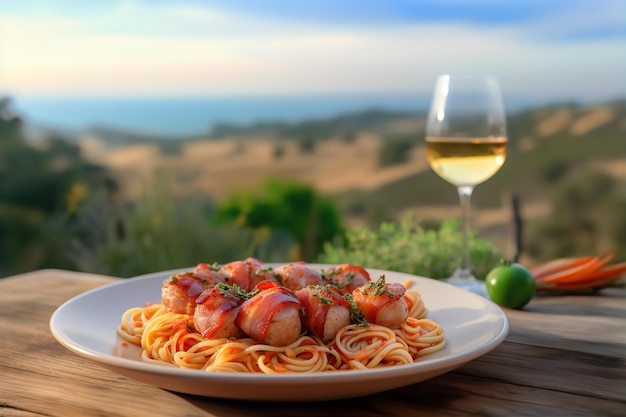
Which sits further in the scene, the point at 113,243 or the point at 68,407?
the point at 113,243

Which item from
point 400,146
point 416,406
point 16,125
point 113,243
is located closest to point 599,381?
point 416,406

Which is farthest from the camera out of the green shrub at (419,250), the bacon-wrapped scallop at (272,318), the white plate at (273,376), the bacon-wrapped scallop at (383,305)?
the green shrub at (419,250)

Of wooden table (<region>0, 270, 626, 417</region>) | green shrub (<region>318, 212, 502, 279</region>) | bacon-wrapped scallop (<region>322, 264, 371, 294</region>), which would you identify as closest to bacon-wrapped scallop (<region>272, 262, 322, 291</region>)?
bacon-wrapped scallop (<region>322, 264, 371, 294</region>)

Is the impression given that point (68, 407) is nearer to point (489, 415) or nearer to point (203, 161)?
point (489, 415)

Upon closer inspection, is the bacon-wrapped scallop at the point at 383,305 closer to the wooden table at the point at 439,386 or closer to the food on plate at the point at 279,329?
the food on plate at the point at 279,329

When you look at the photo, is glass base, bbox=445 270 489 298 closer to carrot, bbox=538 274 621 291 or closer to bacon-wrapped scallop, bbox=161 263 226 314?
carrot, bbox=538 274 621 291

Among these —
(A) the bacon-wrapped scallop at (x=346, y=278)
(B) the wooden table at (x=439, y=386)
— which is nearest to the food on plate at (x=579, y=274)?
(B) the wooden table at (x=439, y=386)

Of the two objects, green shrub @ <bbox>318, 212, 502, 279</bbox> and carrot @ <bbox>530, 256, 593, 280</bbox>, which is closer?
carrot @ <bbox>530, 256, 593, 280</bbox>
